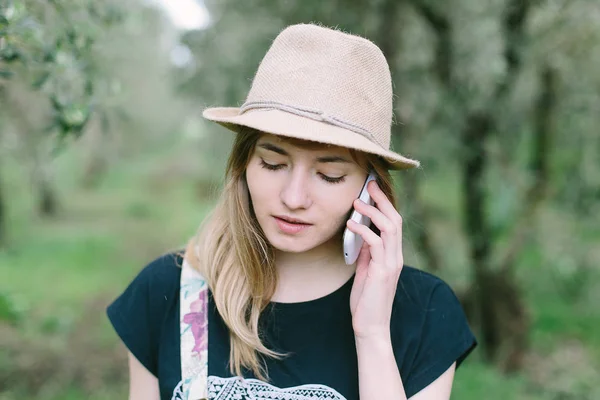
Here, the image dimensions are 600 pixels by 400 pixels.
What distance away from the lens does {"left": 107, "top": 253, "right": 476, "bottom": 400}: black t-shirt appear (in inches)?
78.2

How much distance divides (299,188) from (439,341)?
2.24ft

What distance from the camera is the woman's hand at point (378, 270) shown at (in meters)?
1.96

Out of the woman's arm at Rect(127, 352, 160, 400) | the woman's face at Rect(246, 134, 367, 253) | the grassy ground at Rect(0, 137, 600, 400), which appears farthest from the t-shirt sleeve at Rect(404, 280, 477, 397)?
the grassy ground at Rect(0, 137, 600, 400)

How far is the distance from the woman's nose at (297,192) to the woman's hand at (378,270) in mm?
183

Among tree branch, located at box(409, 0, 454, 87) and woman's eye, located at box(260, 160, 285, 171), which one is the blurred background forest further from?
woman's eye, located at box(260, 160, 285, 171)

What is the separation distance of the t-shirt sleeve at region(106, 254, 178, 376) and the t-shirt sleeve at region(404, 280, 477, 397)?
830 millimetres

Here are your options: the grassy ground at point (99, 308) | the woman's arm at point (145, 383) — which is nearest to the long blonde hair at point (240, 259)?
the woman's arm at point (145, 383)

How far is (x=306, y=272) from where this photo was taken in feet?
7.18

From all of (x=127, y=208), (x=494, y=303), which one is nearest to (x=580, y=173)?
(x=494, y=303)

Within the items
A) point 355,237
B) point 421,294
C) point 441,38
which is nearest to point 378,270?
point 355,237

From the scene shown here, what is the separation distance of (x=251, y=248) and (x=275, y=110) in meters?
0.50

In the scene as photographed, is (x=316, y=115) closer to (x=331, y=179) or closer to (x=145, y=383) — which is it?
(x=331, y=179)

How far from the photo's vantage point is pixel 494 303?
21.1 feet

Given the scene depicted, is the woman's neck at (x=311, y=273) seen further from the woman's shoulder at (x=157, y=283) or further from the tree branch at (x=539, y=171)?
the tree branch at (x=539, y=171)
